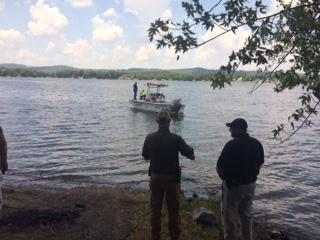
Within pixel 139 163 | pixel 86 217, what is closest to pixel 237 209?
pixel 86 217

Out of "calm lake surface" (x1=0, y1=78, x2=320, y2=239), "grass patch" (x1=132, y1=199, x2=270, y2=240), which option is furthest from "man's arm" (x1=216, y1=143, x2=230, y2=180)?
"grass patch" (x1=132, y1=199, x2=270, y2=240)

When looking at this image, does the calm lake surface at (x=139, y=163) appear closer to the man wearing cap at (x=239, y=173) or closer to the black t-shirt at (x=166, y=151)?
the man wearing cap at (x=239, y=173)

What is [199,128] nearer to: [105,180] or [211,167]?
[211,167]

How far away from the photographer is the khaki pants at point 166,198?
26.1 ft

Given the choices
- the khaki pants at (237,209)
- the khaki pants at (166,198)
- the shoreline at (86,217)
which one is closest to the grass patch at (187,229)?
the shoreline at (86,217)

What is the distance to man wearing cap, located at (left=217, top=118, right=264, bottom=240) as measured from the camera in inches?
303

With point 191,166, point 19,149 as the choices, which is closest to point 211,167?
point 191,166

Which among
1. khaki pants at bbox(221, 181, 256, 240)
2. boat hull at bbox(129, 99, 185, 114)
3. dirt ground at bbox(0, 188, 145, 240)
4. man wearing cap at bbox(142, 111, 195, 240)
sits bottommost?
boat hull at bbox(129, 99, 185, 114)

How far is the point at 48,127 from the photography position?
34.8m

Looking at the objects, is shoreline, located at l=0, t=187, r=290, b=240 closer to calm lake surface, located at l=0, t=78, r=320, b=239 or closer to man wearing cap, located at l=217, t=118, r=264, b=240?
man wearing cap, located at l=217, t=118, r=264, b=240

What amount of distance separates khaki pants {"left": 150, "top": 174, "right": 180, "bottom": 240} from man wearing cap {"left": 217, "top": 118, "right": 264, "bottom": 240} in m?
0.80

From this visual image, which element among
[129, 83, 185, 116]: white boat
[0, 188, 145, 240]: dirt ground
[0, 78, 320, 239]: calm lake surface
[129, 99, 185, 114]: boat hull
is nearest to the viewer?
[0, 188, 145, 240]: dirt ground

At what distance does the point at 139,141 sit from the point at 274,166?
9.68m

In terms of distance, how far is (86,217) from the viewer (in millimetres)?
10344
